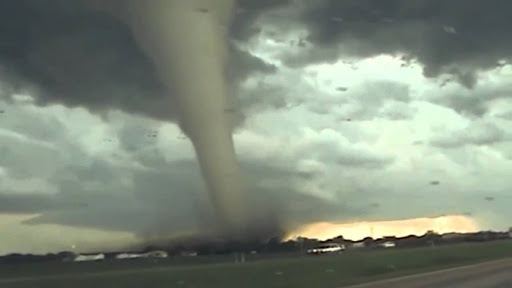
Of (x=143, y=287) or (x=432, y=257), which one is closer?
(x=143, y=287)

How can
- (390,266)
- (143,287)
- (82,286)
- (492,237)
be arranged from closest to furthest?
(143,287)
(82,286)
(390,266)
(492,237)

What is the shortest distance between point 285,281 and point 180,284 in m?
6.38

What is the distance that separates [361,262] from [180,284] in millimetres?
28667

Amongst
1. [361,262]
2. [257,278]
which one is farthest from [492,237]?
[257,278]

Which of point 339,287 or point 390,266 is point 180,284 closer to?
point 339,287

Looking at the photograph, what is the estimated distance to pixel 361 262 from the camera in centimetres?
7050

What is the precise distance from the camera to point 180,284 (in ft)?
150

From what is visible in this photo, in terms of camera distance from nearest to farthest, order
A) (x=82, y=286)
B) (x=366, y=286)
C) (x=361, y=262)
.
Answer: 1. (x=366, y=286)
2. (x=82, y=286)
3. (x=361, y=262)

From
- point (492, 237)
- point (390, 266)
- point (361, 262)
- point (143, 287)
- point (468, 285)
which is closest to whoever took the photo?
point (468, 285)

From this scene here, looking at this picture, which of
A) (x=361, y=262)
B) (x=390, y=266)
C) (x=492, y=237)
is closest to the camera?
(x=390, y=266)

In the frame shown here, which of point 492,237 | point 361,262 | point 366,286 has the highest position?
point 492,237

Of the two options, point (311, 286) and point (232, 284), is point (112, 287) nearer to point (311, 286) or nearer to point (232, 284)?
point (232, 284)

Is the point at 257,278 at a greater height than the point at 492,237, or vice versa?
the point at 492,237


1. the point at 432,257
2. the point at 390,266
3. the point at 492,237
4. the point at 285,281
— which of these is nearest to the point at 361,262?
the point at 390,266
